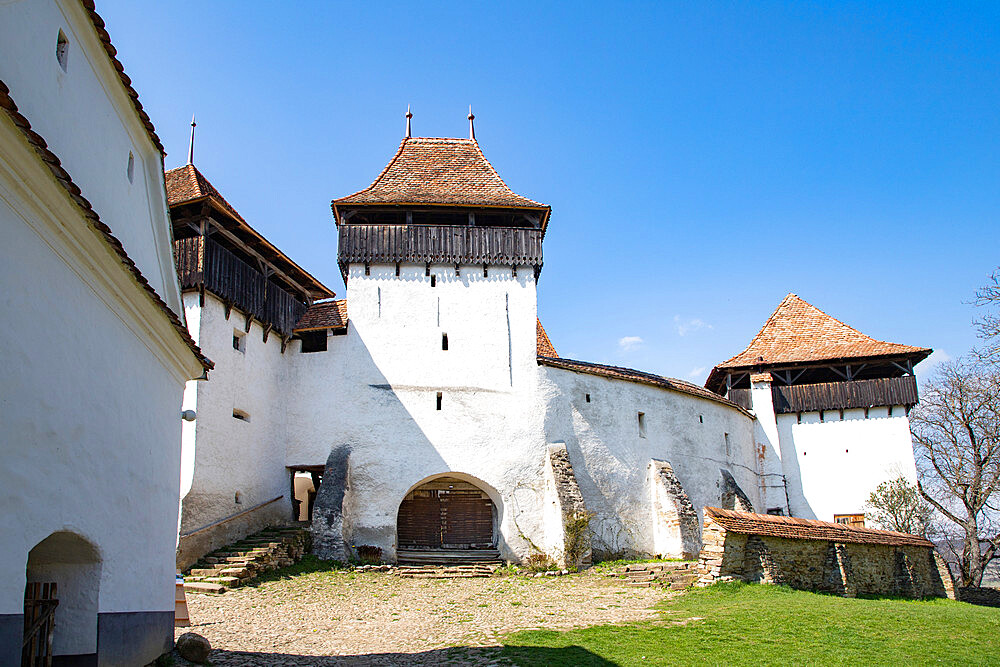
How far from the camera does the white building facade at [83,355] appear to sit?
5.20 meters

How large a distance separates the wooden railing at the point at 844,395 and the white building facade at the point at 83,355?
73.2ft

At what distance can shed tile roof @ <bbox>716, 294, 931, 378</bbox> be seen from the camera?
25828 mm

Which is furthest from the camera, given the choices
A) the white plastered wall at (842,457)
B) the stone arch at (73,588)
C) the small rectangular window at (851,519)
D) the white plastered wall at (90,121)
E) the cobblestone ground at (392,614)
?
the white plastered wall at (842,457)

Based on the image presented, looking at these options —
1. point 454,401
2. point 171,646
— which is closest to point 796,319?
point 454,401

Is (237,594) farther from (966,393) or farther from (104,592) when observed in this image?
(966,393)

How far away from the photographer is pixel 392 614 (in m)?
12.8

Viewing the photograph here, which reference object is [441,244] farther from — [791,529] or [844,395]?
[844,395]

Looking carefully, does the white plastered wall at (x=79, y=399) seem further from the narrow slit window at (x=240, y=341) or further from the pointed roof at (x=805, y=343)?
the pointed roof at (x=805, y=343)

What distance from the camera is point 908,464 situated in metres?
24.9

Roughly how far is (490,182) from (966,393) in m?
18.2

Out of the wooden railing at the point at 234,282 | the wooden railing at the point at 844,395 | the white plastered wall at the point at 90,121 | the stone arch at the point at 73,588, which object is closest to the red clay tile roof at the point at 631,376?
the wooden railing at the point at 844,395

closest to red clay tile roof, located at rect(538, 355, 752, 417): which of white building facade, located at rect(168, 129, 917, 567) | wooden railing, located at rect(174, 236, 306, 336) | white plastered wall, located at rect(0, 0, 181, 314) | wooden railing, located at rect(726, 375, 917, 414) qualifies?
white building facade, located at rect(168, 129, 917, 567)

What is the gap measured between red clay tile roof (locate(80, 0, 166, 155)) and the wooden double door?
1291 centimetres

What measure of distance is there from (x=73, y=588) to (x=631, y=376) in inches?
676
